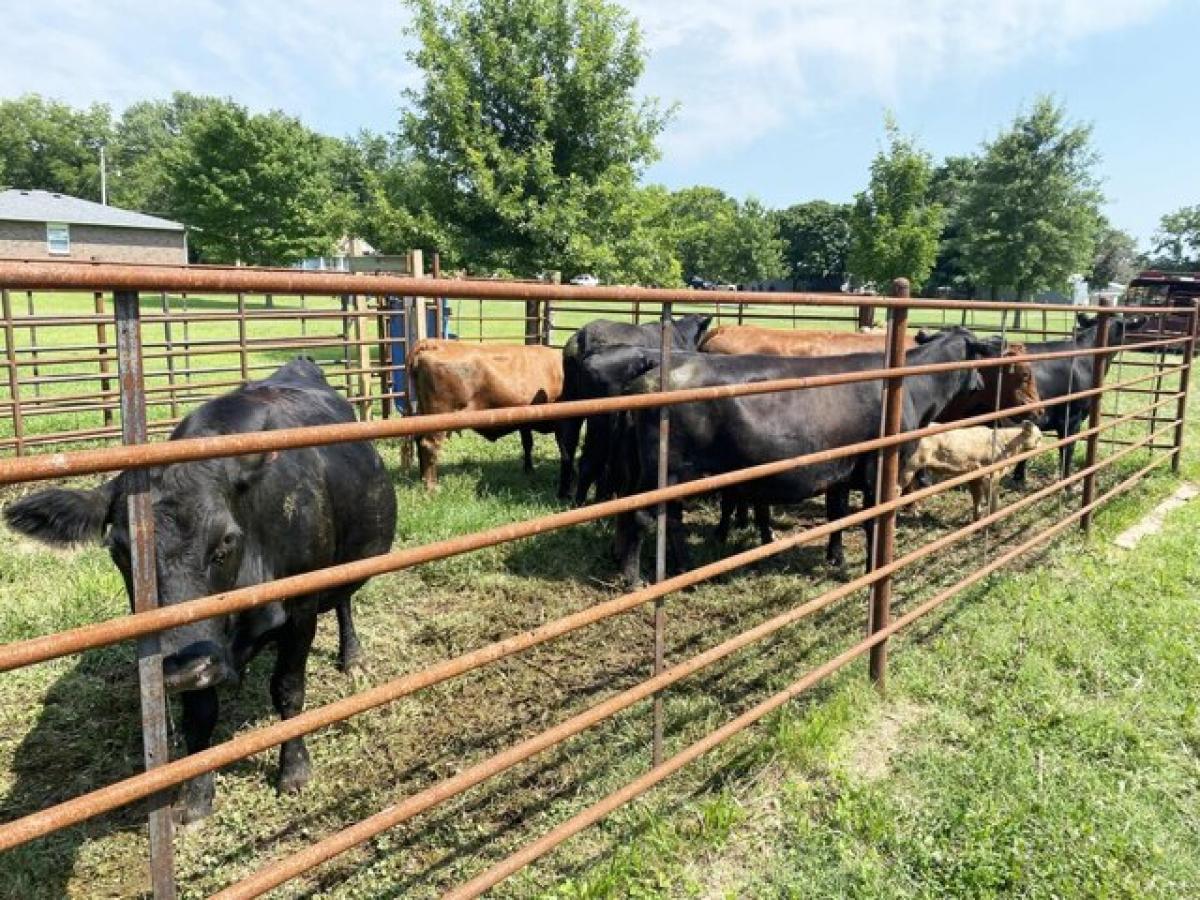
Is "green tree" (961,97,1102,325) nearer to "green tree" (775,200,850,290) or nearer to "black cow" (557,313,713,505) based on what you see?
"black cow" (557,313,713,505)

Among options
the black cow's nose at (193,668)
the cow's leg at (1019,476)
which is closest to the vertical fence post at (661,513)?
the black cow's nose at (193,668)

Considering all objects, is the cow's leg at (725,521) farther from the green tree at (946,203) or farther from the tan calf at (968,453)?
the green tree at (946,203)

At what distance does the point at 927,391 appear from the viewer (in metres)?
6.41

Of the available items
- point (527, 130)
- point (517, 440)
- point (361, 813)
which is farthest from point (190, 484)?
point (527, 130)

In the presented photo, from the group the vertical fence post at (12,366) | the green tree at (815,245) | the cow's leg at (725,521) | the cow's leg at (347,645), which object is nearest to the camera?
the cow's leg at (347,645)

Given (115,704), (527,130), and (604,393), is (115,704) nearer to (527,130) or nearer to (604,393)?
(604,393)

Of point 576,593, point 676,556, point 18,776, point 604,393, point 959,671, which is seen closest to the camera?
point 18,776

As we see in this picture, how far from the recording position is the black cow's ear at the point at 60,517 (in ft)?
6.26

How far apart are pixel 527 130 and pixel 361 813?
1696 cm

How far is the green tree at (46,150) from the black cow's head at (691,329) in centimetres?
6826

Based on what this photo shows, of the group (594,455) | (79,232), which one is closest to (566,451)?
(594,455)

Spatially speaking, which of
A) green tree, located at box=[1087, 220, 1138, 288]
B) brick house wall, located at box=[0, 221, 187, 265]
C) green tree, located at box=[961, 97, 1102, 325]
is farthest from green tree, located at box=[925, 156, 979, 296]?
brick house wall, located at box=[0, 221, 187, 265]

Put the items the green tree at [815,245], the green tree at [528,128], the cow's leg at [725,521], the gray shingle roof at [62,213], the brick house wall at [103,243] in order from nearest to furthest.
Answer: the cow's leg at [725,521]
the green tree at [528,128]
the brick house wall at [103,243]
the gray shingle roof at [62,213]
the green tree at [815,245]

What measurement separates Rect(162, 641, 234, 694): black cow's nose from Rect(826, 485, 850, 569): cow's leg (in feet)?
14.2
